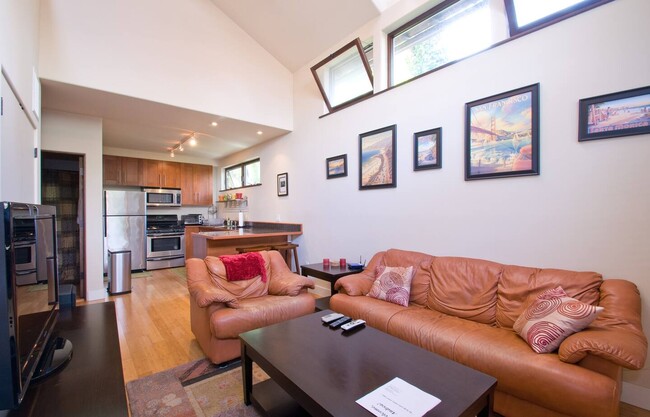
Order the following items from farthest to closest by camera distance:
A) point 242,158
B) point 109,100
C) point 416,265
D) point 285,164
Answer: point 242,158 → point 285,164 → point 109,100 → point 416,265

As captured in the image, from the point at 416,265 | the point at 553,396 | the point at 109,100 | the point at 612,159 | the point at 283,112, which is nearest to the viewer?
the point at 553,396

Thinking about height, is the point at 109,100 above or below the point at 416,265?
above

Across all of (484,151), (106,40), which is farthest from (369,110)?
(106,40)

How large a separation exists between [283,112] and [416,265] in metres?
3.27

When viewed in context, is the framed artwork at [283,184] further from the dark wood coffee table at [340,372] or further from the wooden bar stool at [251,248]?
the dark wood coffee table at [340,372]

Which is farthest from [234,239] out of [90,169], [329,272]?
[90,169]

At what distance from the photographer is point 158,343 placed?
2.68m

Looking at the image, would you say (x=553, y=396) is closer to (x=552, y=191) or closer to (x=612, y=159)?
(x=552, y=191)

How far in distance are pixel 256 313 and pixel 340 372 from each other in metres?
1.16

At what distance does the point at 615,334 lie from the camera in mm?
1470

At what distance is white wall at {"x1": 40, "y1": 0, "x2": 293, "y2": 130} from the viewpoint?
293 centimetres

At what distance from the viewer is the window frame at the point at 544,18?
202cm

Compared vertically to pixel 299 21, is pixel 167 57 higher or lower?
lower

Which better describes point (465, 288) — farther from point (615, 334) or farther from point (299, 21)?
point (299, 21)
